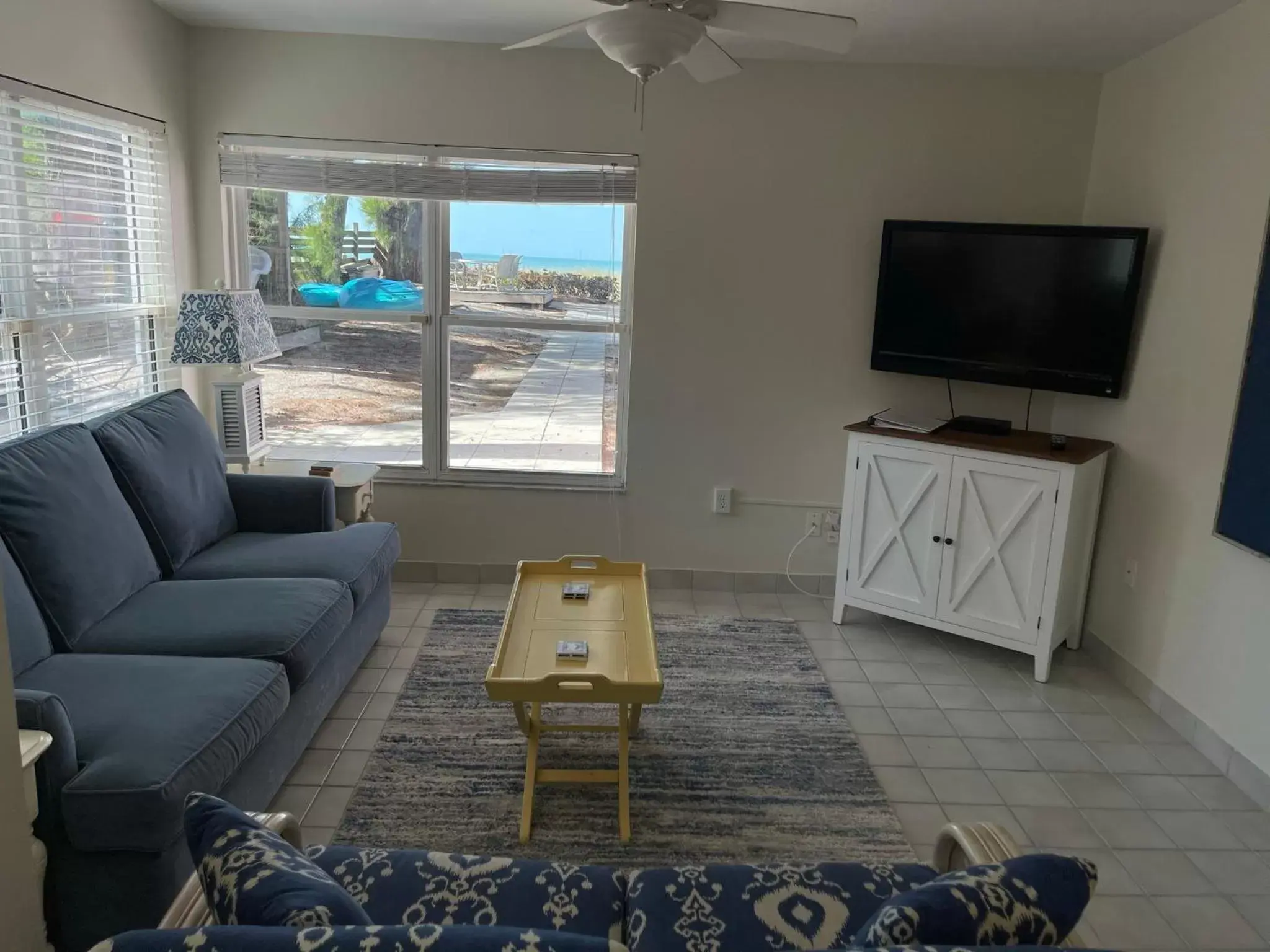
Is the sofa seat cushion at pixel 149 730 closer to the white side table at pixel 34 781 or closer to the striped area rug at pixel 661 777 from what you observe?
the white side table at pixel 34 781

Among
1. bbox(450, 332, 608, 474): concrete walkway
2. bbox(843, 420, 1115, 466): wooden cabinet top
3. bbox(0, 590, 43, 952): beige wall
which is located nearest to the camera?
bbox(0, 590, 43, 952): beige wall

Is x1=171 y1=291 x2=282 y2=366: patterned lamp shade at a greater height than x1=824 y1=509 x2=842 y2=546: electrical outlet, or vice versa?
x1=171 y1=291 x2=282 y2=366: patterned lamp shade

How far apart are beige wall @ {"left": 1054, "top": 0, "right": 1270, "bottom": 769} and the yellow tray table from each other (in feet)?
6.12

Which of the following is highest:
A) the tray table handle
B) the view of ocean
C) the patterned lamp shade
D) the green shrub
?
the view of ocean

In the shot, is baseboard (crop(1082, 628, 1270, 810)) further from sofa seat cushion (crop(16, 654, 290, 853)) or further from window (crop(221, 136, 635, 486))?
sofa seat cushion (crop(16, 654, 290, 853))

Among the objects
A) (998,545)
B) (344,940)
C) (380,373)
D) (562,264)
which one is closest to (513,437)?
(380,373)

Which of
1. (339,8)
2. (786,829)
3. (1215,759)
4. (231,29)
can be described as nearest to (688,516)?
(786,829)

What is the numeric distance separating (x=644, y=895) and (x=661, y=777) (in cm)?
111

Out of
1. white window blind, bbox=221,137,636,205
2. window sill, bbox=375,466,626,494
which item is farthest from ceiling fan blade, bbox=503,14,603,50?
window sill, bbox=375,466,626,494

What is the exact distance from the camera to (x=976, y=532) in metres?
3.59

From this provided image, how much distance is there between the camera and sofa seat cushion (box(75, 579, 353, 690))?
244 cm

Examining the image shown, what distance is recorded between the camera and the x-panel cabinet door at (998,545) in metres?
3.45

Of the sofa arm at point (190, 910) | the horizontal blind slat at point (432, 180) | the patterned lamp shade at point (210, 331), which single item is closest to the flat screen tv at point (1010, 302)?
the horizontal blind slat at point (432, 180)

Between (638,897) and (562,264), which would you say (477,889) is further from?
(562,264)
